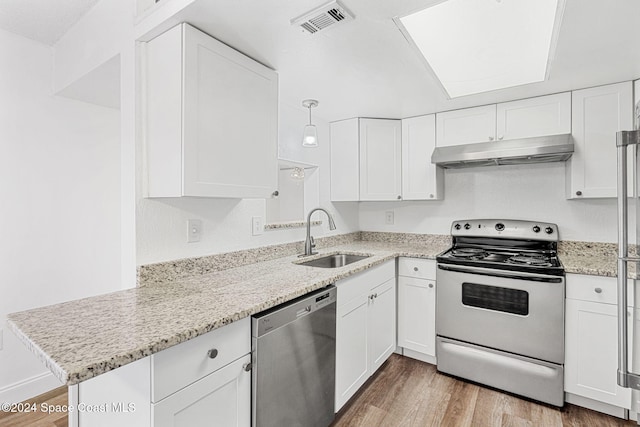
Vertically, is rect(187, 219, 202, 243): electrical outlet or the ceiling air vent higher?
the ceiling air vent

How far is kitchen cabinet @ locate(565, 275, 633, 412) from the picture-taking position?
1885 mm

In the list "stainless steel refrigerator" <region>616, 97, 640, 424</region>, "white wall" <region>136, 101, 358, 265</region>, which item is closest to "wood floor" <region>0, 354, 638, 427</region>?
"stainless steel refrigerator" <region>616, 97, 640, 424</region>

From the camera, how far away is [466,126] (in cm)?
266

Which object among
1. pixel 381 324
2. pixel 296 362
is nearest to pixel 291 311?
pixel 296 362

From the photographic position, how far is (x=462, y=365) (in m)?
2.31

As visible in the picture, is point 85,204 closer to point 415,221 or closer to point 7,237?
point 7,237

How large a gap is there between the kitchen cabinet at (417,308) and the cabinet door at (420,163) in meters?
0.68

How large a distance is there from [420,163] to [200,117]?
2.05 meters

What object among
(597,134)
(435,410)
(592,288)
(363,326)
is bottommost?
(435,410)

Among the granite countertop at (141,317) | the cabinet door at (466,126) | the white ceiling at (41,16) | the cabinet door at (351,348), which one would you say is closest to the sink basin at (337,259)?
the cabinet door at (351,348)

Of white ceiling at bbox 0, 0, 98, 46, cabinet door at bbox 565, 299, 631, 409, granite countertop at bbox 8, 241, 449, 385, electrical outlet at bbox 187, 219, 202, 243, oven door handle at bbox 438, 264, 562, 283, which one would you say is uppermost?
white ceiling at bbox 0, 0, 98, 46

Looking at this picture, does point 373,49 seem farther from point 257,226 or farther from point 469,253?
point 469,253

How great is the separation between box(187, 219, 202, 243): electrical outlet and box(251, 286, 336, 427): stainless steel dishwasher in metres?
0.71

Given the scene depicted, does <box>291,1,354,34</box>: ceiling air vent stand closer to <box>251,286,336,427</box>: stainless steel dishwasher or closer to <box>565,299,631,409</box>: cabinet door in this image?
<box>251,286,336,427</box>: stainless steel dishwasher
